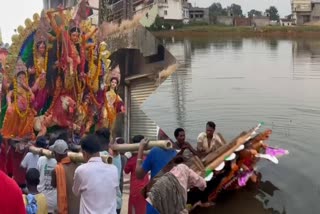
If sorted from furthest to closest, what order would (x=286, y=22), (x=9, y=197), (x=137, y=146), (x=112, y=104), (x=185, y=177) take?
(x=286, y=22)
(x=112, y=104)
(x=137, y=146)
(x=185, y=177)
(x=9, y=197)

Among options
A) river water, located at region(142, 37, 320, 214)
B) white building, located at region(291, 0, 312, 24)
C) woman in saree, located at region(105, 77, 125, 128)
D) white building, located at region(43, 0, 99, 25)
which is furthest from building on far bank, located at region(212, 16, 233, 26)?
white building, located at region(43, 0, 99, 25)

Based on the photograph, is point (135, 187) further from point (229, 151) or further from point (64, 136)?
point (229, 151)

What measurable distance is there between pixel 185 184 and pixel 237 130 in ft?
25.9

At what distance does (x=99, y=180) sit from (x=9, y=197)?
142 centimetres

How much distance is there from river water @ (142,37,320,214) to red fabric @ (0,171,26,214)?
16.1 feet

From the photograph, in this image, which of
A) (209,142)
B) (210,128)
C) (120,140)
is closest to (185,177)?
(120,140)

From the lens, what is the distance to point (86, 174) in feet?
12.9

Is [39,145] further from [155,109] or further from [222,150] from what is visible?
[155,109]

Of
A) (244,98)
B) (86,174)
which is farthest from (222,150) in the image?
(244,98)

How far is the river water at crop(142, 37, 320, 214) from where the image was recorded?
26.2 ft

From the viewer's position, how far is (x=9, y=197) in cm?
258

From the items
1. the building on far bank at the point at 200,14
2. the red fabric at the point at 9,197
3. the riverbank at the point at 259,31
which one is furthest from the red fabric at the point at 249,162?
the building on far bank at the point at 200,14

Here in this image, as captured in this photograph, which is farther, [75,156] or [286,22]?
[286,22]

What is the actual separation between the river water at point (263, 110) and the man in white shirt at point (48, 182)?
3.04 m
